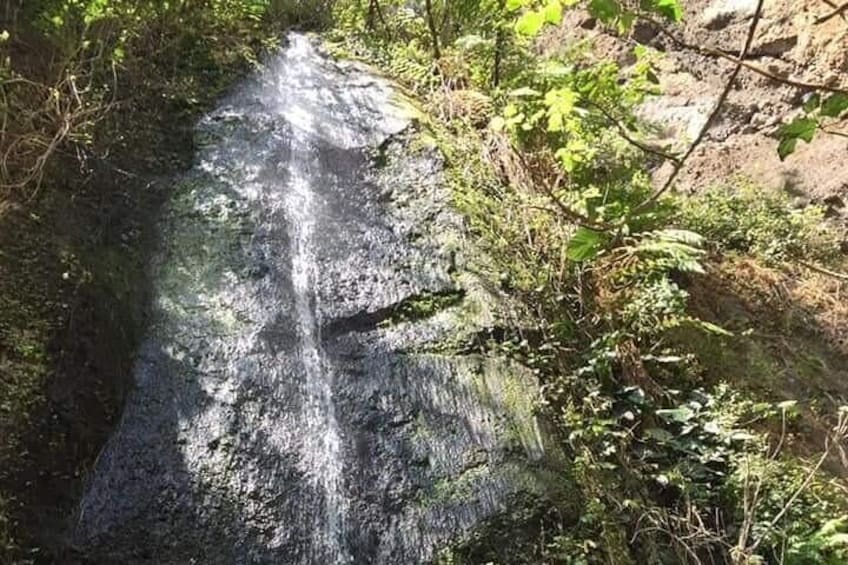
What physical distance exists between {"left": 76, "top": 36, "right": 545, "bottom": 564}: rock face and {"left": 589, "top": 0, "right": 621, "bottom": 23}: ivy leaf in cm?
245

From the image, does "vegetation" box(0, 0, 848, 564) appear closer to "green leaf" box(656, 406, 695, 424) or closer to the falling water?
"green leaf" box(656, 406, 695, 424)

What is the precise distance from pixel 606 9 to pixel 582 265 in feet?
10.0

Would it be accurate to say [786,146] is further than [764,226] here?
→ No

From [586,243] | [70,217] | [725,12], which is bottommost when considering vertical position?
[70,217]

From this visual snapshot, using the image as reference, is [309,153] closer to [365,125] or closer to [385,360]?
[365,125]

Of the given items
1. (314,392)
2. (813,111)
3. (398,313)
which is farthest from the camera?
(398,313)

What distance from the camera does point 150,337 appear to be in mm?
3992

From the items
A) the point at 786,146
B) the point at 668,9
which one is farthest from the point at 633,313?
the point at 668,9

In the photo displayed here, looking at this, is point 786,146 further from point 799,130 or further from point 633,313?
point 633,313

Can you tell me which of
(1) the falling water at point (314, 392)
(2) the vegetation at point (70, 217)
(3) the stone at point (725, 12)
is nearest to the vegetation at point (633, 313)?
(1) the falling water at point (314, 392)

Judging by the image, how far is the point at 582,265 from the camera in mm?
4645

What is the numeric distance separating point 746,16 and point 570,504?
223 inches

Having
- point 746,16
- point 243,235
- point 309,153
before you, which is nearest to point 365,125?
point 309,153

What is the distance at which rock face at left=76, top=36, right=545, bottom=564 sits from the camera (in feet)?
11.2
